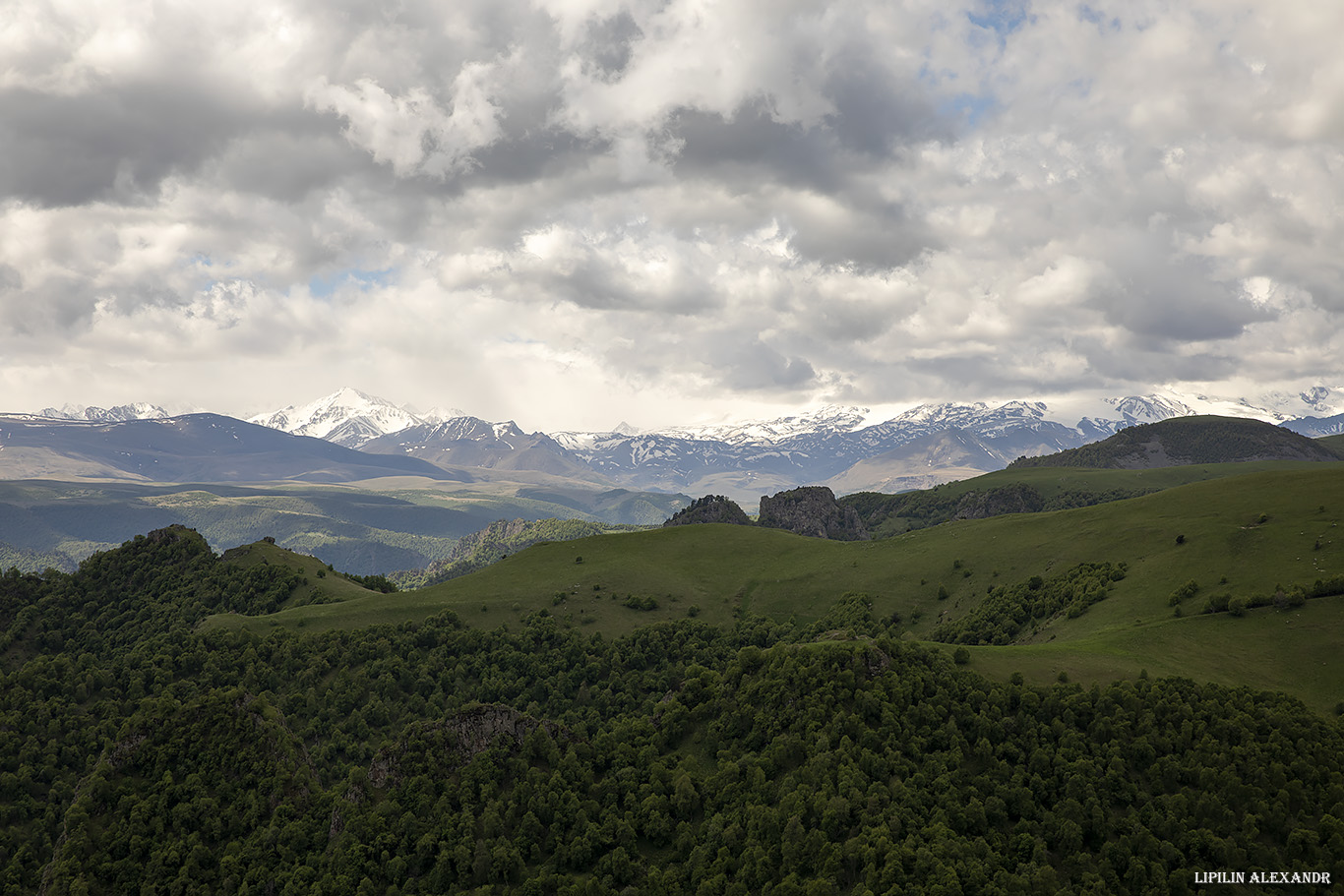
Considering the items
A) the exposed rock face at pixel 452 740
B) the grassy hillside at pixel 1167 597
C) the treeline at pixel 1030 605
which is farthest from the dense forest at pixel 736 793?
the treeline at pixel 1030 605

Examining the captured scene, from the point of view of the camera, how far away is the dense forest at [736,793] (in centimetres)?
7769

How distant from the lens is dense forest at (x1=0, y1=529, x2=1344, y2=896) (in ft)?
255

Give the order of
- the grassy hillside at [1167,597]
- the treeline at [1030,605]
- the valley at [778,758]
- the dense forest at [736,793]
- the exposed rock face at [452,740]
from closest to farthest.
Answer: the dense forest at [736,793]
the valley at [778,758]
the exposed rock face at [452,740]
the grassy hillside at [1167,597]
the treeline at [1030,605]

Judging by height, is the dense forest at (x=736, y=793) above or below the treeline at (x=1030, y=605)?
below

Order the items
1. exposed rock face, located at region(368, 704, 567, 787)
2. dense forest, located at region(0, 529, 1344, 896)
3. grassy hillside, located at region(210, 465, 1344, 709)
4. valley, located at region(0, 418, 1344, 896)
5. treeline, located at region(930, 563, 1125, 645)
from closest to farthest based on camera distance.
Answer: dense forest, located at region(0, 529, 1344, 896) < valley, located at region(0, 418, 1344, 896) < exposed rock face, located at region(368, 704, 567, 787) < grassy hillside, located at region(210, 465, 1344, 709) < treeline, located at region(930, 563, 1125, 645)

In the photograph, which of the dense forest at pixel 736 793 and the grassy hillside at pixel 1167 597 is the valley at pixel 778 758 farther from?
the grassy hillside at pixel 1167 597

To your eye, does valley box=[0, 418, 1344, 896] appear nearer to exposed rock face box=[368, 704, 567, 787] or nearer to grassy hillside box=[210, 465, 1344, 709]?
exposed rock face box=[368, 704, 567, 787]

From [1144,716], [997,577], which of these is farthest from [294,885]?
[997,577]

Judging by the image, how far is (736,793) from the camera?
97438 mm

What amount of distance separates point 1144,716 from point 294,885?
105m

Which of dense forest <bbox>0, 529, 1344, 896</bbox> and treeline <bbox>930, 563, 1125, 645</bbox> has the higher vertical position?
treeline <bbox>930, 563, 1125, 645</bbox>

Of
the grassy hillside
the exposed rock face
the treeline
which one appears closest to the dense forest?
the exposed rock face

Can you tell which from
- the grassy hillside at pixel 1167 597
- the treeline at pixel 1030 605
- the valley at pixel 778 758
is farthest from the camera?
the treeline at pixel 1030 605

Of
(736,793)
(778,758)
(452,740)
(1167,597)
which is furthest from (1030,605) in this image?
(452,740)
